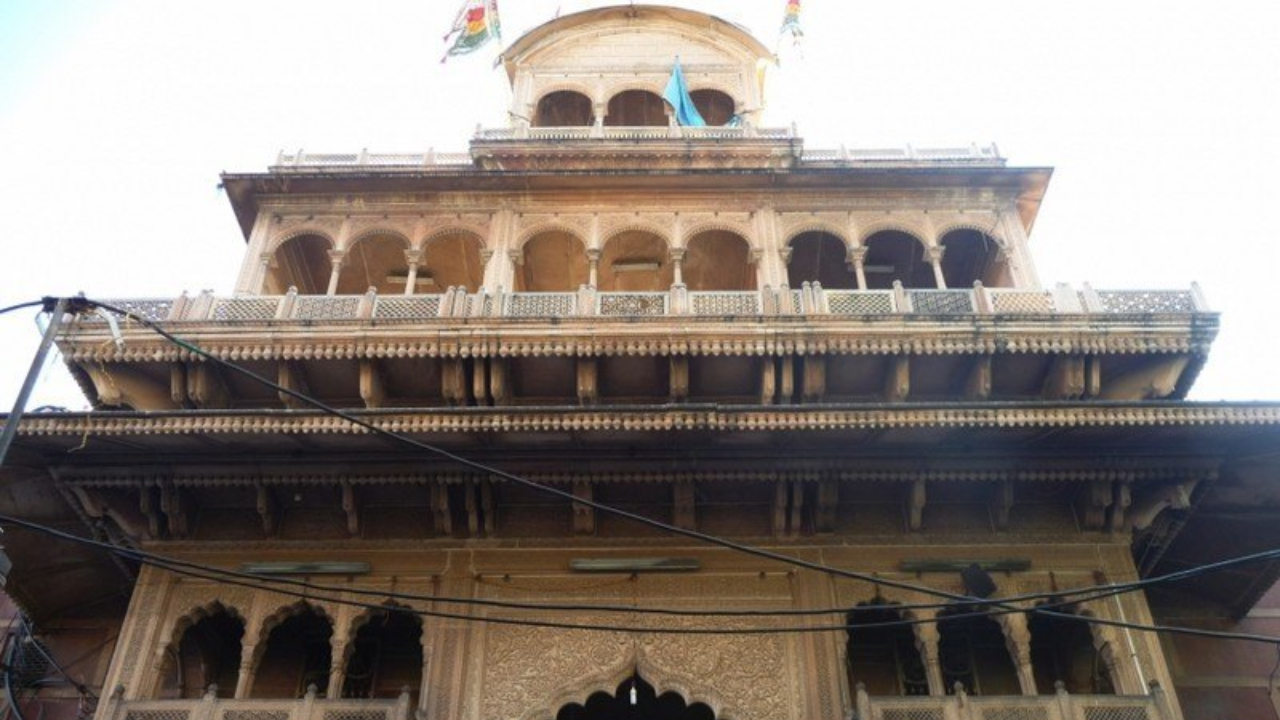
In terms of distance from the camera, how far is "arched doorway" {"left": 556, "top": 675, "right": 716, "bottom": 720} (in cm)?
1045

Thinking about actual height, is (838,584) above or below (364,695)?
above

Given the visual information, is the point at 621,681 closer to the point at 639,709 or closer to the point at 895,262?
the point at 639,709

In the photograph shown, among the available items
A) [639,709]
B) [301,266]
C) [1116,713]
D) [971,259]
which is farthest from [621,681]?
[971,259]

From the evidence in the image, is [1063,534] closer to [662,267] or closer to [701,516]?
[701,516]

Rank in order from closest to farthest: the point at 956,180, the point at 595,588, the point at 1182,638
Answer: the point at 595,588 < the point at 1182,638 < the point at 956,180

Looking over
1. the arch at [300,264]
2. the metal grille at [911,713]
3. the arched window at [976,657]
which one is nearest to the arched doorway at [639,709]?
the metal grille at [911,713]

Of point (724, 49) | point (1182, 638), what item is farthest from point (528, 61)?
point (1182, 638)

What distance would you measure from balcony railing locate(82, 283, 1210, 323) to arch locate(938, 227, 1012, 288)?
2138 mm

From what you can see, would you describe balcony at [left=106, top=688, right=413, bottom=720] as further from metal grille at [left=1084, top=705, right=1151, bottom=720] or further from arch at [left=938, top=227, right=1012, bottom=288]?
arch at [left=938, top=227, right=1012, bottom=288]

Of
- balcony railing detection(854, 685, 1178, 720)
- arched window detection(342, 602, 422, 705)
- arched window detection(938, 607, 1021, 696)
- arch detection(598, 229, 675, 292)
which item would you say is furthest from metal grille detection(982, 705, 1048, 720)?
arch detection(598, 229, 675, 292)

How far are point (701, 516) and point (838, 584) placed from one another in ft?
5.07

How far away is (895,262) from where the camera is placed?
563 inches

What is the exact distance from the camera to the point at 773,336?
1032 centimetres

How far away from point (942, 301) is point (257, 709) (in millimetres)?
8082
